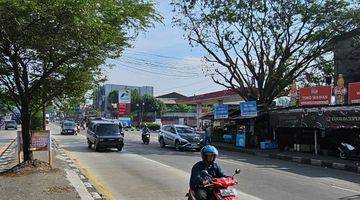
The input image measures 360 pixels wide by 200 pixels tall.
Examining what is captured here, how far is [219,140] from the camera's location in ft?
132

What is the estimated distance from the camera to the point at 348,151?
23.2 meters

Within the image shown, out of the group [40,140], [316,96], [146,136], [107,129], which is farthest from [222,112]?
[40,140]

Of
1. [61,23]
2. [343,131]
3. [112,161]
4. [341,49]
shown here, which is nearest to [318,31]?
[341,49]

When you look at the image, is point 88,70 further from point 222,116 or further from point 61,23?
point 222,116

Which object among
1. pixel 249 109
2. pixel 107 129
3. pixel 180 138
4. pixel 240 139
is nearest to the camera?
pixel 107 129

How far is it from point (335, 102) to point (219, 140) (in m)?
15.3

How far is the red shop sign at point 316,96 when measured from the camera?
25.0 meters

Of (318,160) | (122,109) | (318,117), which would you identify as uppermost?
(122,109)

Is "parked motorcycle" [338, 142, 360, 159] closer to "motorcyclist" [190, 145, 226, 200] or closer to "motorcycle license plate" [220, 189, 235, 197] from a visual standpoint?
"motorcyclist" [190, 145, 226, 200]

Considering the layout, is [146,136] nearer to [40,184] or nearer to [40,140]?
[40,140]

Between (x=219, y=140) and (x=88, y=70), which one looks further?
(x=219, y=140)

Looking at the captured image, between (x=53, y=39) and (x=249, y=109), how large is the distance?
20301 millimetres

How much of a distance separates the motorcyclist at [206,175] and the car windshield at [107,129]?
71.0ft

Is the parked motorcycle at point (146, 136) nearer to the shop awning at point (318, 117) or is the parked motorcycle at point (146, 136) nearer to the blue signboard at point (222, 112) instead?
the blue signboard at point (222, 112)
